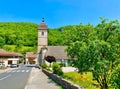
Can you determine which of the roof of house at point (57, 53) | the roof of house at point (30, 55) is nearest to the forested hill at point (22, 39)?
the roof of house at point (30, 55)

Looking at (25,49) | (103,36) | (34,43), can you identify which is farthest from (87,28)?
(34,43)

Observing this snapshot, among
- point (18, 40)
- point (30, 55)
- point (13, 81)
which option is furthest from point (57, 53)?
point (18, 40)

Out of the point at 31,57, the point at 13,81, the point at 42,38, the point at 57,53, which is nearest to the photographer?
the point at 13,81

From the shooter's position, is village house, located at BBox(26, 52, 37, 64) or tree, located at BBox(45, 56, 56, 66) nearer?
tree, located at BBox(45, 56, 56, 66)

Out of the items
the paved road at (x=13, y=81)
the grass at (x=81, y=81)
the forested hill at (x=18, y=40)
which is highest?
the forested hill at (x=18, y=40)

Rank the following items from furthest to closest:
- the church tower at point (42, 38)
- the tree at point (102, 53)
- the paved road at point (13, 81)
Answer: the church tower at point (42, 38) → the paved road at point (13, 81) → the tree at point (102, 53)

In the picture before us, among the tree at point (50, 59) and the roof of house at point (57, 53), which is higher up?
the roof of house at point (57, 53)

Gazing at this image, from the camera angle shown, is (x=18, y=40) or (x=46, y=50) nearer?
(x=46, y=50)

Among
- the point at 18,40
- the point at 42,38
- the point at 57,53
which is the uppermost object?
the point at 18,40

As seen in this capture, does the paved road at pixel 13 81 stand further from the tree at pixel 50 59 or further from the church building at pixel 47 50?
the church building at pixel 47 50

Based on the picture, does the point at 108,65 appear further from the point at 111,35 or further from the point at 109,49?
the point at 111,35

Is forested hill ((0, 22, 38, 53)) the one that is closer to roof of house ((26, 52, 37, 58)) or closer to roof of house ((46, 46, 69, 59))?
roof of house ((26, 52, 37, 58))

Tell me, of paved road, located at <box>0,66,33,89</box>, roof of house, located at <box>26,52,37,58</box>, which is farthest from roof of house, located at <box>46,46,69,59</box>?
roof of house, located at <box>26,52,37,58</box>

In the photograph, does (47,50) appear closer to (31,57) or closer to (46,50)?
(46,50)
